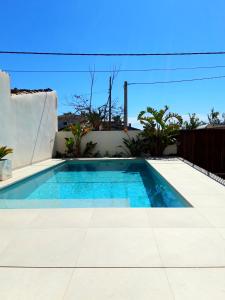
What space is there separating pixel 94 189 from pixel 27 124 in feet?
17.7

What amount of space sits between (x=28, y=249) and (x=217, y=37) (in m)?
13.0

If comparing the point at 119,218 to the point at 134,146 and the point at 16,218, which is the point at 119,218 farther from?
the point at 134,146

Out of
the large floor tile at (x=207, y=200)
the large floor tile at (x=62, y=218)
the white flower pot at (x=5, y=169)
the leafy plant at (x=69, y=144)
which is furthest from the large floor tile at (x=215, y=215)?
the leafy plant at (x=69, y=144)

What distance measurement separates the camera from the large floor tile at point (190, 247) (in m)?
3.38

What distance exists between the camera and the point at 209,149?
38.7ft

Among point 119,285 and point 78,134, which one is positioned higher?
point 78,134

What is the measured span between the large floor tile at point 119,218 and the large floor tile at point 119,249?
0.84 ft

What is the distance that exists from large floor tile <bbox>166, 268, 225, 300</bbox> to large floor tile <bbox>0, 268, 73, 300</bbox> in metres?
1.00

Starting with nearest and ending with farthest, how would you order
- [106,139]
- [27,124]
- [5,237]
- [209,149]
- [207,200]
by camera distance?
1. [5,237]
2. [207,200]
3. [209,149]
4. [27,124]
5. [106,139]

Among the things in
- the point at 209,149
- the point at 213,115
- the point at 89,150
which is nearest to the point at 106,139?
the point at 89,150

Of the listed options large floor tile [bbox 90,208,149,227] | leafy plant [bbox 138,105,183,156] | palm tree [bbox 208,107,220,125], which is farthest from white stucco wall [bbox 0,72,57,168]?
palm tree [bbox 208,107,220,125]

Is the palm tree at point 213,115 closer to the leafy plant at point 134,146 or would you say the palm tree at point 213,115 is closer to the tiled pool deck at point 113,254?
the leafy plant at point 134,146

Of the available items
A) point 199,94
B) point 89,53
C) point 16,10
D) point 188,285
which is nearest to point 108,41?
point 89,53

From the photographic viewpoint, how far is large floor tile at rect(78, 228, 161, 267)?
339 cm
